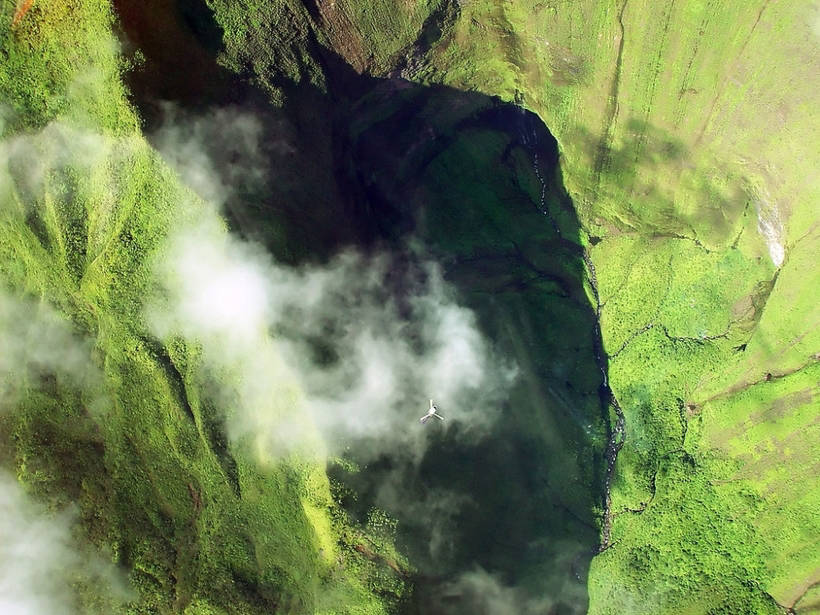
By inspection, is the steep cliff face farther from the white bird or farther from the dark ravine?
the white bird

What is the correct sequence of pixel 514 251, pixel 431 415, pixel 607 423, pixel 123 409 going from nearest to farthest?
pixel 123 409, pixel 431 415, pixel 607 423, pixel 514 251

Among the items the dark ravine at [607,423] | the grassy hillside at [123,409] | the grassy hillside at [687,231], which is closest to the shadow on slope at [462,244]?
the dark ravine at [607,423]

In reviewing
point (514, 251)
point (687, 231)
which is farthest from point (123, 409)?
point (687, 231)

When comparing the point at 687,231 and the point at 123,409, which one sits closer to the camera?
the point at 123,409

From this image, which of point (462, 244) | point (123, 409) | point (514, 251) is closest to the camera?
point (123, 409)

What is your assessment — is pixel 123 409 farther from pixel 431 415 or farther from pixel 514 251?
pixel 514 251

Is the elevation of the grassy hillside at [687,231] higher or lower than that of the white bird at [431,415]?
higher

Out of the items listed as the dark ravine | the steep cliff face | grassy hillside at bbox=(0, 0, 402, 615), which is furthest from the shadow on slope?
grassy hillside at bbox=(0, 0, 402, 615)

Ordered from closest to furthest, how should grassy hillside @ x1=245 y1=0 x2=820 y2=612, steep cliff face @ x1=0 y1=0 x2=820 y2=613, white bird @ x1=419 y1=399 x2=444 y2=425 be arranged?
steep cliff face @ x1=0 y1=0 x2=820 y2=613
white bird @ x1=419 y1=399 x2=444 y2=425
grassy hillside @ x1=245 y1=0 x2=820 y2=612

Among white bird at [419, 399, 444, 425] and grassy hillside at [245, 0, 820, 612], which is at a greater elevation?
grassy hillside at [245, 0, 820, 612]

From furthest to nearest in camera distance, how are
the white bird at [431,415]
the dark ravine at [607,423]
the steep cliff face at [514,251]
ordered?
1. the dark ravine at [607,423]
2. the white bird at [431,415]
3. the steep cliff face at [514,251]

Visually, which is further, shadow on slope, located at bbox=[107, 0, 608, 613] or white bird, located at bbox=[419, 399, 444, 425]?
white bird, located at bbox=[419, 399, 444, 425]

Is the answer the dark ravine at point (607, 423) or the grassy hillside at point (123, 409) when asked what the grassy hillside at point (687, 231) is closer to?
the dark ravine at point (607, 423)
